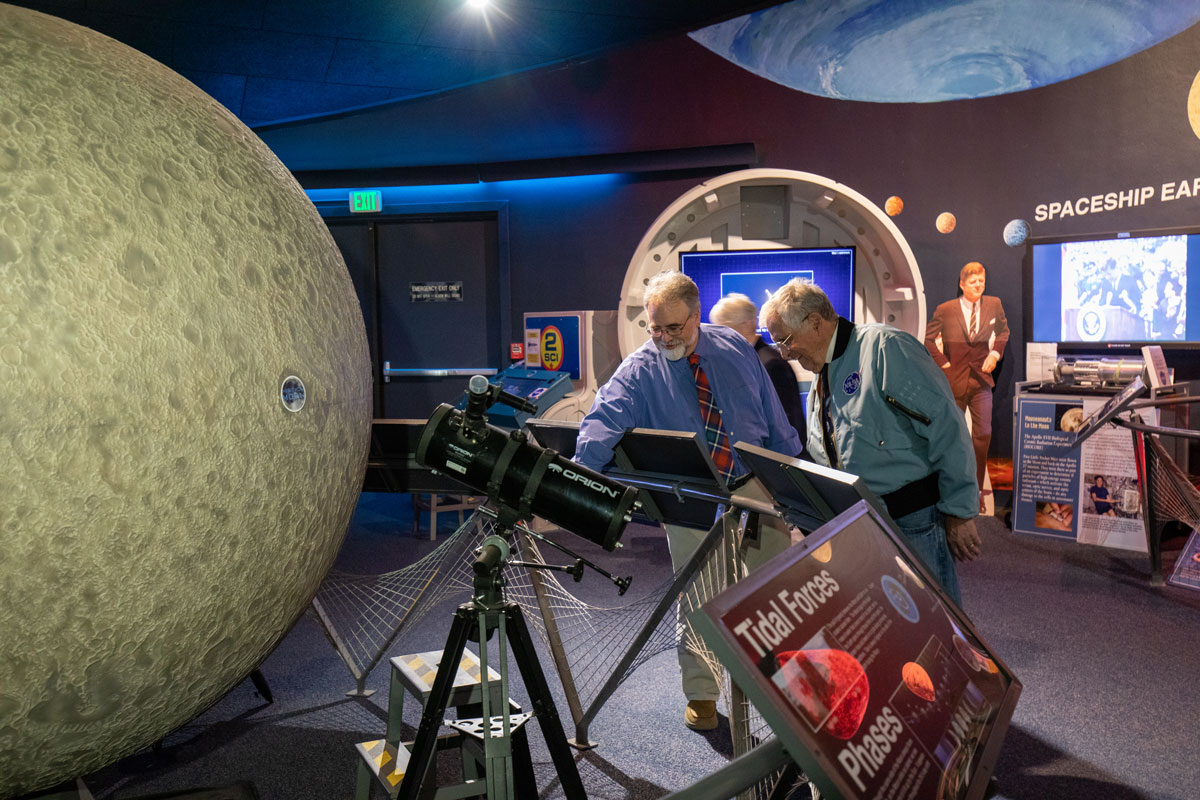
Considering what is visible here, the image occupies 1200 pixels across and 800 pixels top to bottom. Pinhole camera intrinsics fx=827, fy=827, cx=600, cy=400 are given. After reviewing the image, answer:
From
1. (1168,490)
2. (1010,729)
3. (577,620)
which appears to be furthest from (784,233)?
(1010,729)

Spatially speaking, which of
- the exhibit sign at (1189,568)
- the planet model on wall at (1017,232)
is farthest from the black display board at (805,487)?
the planet model on wall at (1017,232)

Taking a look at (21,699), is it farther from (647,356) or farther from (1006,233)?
(1006,233)

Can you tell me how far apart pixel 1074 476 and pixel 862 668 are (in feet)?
18.4

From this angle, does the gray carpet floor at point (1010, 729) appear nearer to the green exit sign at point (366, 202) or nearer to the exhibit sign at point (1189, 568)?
the exhibit sign at point (1189, 568)

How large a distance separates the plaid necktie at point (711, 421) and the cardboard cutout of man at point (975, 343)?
4.04m

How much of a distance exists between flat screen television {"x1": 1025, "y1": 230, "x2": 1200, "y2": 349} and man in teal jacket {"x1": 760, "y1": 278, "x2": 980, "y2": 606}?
4.15 metres

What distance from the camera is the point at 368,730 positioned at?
3.30 meters

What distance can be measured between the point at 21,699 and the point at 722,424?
105 inches

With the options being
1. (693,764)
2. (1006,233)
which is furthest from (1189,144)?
(693,764)

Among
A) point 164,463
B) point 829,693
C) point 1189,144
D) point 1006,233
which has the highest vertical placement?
point 1189,144

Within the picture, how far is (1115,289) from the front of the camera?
6.01 metres

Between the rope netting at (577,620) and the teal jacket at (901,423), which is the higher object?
the teal jacket at (901,423)

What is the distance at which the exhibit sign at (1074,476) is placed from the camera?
557cm

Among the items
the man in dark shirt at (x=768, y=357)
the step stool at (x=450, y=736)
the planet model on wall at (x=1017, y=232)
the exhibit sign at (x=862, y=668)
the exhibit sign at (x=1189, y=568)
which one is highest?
the planet model on wall at (x=1017, y=232)
